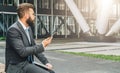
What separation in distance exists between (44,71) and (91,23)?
161ft

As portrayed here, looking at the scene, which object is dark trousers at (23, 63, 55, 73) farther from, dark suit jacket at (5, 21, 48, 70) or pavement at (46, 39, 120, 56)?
pavement at (46, 39, 120, 56)

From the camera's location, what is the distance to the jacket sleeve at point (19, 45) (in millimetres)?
4348

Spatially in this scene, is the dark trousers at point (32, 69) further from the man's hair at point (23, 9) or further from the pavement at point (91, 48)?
the pavement at point (91, 48)

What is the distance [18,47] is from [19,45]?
30 mm

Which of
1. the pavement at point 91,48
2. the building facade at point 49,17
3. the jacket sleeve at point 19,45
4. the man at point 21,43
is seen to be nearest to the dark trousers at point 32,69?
the man at point 21,43

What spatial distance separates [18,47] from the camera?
4.36m

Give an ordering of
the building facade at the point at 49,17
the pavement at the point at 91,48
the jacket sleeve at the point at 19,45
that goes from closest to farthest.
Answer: the jacket sleeve at the point at 19,45
the pavement at the point at 91,48
the building facade at the point at 49,17

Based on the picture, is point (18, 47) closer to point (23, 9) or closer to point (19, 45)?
point (19, 45)

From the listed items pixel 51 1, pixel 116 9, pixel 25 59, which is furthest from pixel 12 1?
pixel 25 59

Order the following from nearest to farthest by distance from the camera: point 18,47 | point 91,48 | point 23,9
A: point 18,47 → point 23,9 → point 91,48

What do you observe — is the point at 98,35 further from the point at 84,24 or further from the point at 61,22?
the point at 61,22

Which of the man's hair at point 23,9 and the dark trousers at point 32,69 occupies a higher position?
the man's hair at point 23,9

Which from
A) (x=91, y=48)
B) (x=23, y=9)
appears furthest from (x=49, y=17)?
(x=23, y=9)

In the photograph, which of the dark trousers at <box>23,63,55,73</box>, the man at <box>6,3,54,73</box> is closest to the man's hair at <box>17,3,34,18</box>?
the man at <box>6,3,54,73</box>
